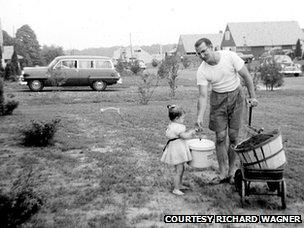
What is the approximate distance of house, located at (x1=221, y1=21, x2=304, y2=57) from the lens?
201ft

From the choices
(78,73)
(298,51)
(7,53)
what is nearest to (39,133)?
(78,73)

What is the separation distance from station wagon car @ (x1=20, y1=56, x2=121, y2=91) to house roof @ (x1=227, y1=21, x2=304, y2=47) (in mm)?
43425

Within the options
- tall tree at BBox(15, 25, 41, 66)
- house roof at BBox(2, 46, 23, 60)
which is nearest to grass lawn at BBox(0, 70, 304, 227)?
house roof at BBox(2, 46, 23, 60)

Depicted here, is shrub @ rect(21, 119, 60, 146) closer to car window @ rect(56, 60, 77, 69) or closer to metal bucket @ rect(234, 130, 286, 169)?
metal bucket @ rect(234, 130, 286, 169)

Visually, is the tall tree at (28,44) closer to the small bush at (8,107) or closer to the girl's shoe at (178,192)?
the small bush at (8,107)

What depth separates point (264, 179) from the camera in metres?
4.35

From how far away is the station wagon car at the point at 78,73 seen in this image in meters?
20.1

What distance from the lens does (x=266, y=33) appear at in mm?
63000

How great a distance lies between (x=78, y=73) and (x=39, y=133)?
13.8m

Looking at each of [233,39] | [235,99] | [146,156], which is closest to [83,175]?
[146,156]

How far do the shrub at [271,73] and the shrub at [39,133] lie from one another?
14419 mm

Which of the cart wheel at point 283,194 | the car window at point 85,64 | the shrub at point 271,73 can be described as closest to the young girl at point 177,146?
the cart wheel at point 283,194

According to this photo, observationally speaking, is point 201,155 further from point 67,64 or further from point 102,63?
point 102,63

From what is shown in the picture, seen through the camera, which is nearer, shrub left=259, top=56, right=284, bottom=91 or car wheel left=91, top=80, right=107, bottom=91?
shrub left=259, top=56, right=284, bottom=91
